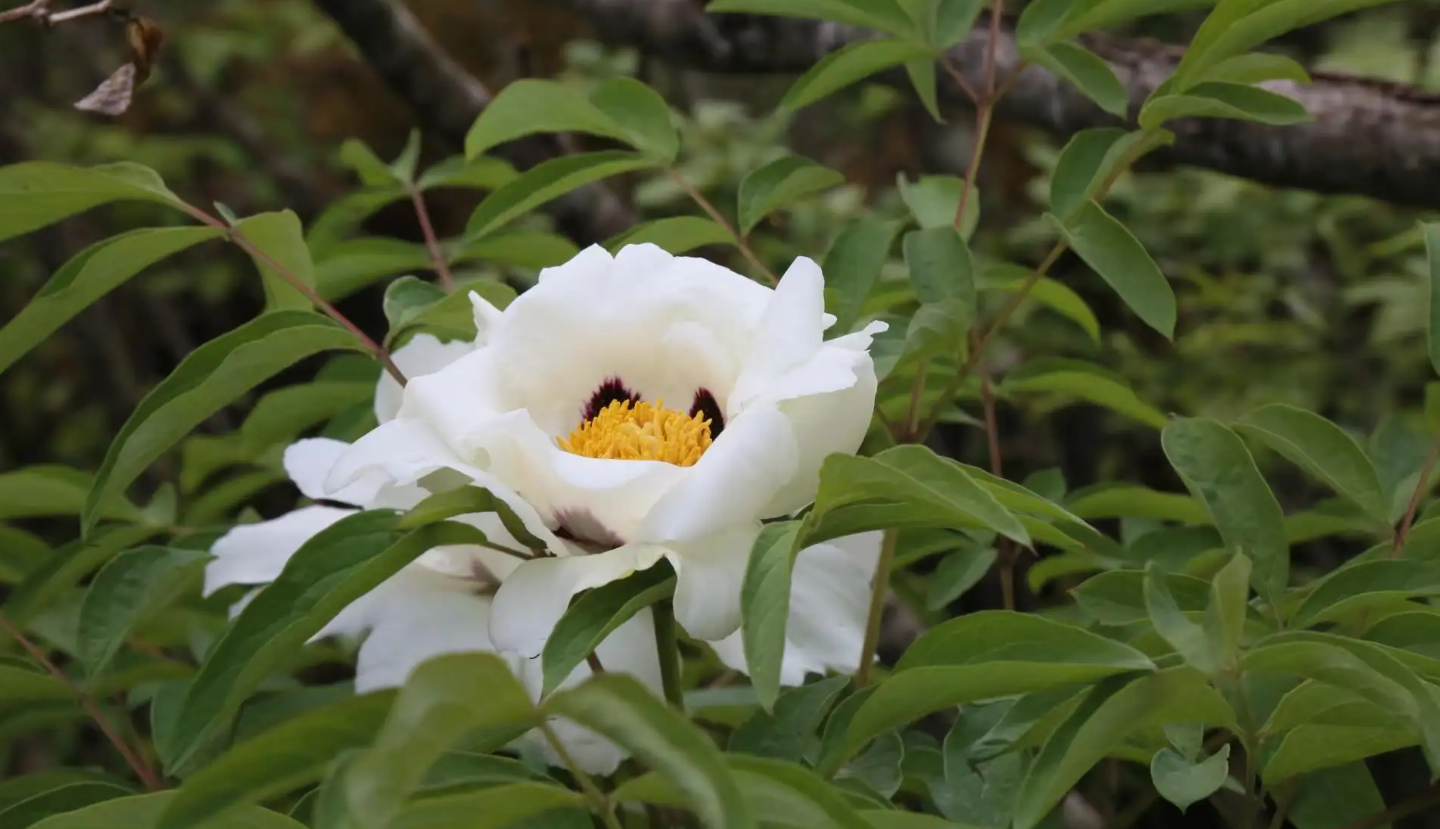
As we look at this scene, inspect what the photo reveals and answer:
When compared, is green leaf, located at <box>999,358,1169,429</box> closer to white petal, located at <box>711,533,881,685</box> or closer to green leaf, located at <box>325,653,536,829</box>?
white petal, located at <box>711,533,881,685</box>

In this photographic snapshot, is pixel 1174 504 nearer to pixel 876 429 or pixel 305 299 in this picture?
Result: pixel 876 429

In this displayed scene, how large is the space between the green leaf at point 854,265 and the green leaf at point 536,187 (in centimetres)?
9

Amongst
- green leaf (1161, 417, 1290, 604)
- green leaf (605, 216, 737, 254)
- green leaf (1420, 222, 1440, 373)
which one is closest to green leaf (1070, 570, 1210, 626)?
green leaf (1161, 417, 1290, 604)

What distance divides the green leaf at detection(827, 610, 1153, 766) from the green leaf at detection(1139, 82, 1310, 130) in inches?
8.2

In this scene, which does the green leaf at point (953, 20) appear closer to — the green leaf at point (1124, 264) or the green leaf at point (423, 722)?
the green leaf at point (1124, 264)

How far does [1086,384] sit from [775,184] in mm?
159

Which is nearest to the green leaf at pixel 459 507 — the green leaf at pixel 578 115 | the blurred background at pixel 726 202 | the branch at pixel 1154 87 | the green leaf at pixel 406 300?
the green leaf at pixel 406 300

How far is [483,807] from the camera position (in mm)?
286

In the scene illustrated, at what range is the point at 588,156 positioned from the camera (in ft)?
1.77

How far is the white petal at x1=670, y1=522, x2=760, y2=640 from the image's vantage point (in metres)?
0.33

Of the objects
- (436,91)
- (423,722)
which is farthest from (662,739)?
(436,91)

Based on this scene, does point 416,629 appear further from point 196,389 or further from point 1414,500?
point 1414,500

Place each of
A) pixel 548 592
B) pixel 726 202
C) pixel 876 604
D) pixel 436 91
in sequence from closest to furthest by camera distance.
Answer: pixel 548 592, pixel 876 604, pixel 436 91, pixel 726 202

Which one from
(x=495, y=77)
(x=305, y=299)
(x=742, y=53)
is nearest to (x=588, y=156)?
(x=305, y=299)
